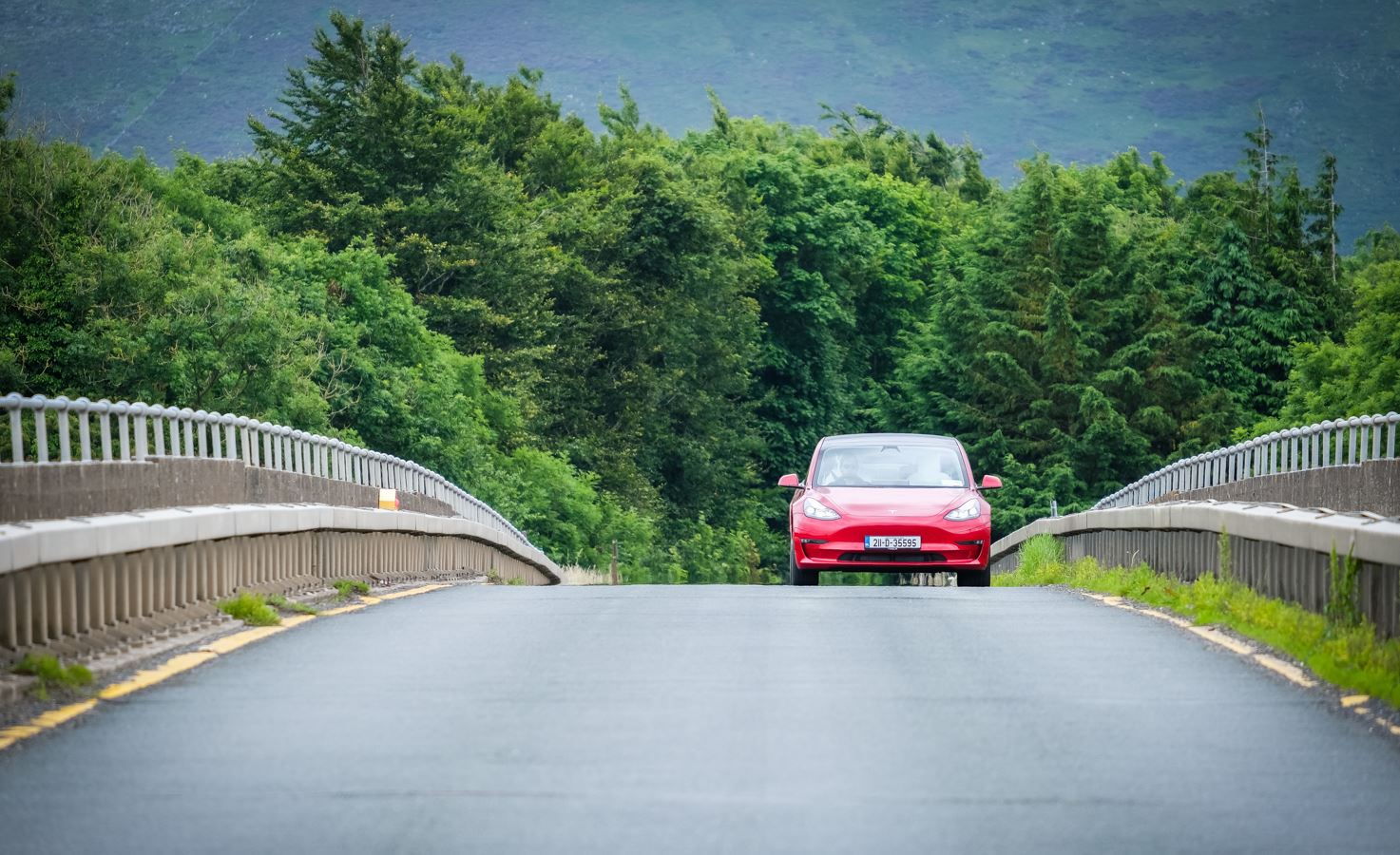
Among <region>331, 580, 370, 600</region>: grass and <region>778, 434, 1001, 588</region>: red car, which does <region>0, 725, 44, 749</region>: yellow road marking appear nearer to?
<region>331, 580, 370, 600</region>: grass

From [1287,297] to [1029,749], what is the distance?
3065 inches

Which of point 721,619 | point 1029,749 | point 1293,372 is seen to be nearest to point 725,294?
point 1293,372

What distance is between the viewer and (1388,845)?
671cm

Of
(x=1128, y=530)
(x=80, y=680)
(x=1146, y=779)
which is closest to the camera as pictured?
(x=1146, y=779)

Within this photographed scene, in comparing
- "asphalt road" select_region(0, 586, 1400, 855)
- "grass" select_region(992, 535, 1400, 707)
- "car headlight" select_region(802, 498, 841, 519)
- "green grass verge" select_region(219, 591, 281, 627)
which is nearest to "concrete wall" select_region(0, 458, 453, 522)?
"green grass verge" select_region(219, 591, 281, 627)

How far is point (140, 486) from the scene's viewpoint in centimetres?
1338

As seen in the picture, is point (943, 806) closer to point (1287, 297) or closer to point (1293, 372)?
point (1293, 372)

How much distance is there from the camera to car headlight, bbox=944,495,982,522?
21453 millimetres

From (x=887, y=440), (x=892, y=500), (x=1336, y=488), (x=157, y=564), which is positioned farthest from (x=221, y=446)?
(x=1336, y=488)

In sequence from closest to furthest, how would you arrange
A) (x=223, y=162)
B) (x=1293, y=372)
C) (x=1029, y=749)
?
(x=1029, y=749), (x=1293, y=372), (x=223, y=162)

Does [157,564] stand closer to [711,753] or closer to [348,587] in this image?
[348,587]

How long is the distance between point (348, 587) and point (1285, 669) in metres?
8.05

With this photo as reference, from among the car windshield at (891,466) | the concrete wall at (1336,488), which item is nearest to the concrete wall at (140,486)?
the car windshield at (891,466)

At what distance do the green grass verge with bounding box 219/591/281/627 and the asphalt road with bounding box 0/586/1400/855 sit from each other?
2.66 feet
